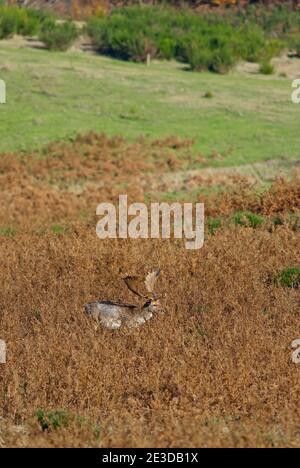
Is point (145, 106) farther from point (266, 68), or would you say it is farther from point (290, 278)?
point (290, 278)

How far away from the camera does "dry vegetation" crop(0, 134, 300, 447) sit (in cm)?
679

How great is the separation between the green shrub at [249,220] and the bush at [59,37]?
16.0m

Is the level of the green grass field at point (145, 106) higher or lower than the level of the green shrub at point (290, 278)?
higher

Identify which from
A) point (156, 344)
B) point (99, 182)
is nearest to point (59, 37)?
point (99, 182)

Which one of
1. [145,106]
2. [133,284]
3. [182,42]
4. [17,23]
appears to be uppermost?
[17,23]

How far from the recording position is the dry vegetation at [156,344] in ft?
22.3

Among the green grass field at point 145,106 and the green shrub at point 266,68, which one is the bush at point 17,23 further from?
the green shrub at point 266,68

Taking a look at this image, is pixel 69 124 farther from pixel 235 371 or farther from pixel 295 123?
pixel 235 371

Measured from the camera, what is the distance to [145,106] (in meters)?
24.4

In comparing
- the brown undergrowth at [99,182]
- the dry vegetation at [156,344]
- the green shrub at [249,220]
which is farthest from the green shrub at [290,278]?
the brown undergrowth at [99,182]

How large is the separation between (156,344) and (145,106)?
1629 cm

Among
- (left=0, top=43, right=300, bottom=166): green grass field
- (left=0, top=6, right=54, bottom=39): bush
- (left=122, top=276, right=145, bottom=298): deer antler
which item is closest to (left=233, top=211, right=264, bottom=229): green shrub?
(left=122, top=276, right=145, bottom=298): deer antler

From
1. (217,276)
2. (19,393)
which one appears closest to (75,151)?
(217,276)

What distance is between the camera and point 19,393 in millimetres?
7945
